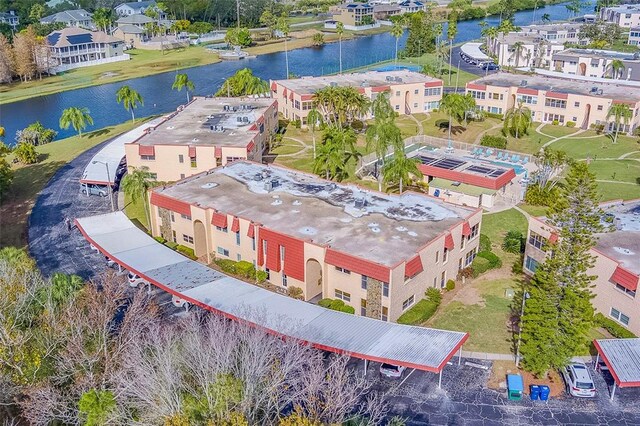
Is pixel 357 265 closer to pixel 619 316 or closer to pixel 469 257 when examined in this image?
pixel 469 257

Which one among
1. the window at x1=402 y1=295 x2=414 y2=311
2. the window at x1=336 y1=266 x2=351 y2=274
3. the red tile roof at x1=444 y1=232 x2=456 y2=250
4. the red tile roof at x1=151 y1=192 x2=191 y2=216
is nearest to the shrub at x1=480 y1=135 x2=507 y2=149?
the red tile roof at x1=444 y1=232 x2=456 y2=250

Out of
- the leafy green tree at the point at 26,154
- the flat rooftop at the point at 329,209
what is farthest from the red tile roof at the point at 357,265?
the leafy green tree at the point at 26,154

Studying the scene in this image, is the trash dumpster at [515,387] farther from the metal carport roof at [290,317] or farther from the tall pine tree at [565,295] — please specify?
the metal carport roof at [290,317]

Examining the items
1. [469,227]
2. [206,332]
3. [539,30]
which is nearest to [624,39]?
[539,30]

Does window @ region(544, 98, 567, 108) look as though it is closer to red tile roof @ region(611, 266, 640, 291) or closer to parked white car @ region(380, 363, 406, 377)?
red tile roof @ region(611, 266, 640, 291)

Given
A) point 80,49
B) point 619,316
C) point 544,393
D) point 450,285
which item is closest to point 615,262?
point 619,316
